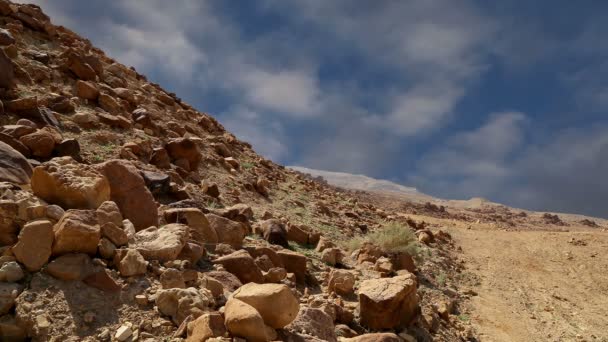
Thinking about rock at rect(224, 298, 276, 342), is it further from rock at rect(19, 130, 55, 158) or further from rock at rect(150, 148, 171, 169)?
rock at rect(150, 148, 171, 169)

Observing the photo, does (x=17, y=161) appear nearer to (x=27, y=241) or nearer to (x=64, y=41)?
(x=27, y=241)

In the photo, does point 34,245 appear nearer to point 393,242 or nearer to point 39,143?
point 39,143

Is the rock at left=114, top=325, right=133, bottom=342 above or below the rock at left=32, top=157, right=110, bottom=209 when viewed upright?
below

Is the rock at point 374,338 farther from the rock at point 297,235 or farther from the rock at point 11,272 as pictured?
the rock at point 297,235

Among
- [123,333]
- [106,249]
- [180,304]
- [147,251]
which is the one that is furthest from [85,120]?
[123,333]

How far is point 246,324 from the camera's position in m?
3.32

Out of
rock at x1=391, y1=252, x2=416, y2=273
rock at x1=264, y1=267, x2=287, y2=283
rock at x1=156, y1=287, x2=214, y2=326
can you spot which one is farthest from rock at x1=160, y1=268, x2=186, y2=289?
rock at x1=391, y1=252, x2=416, y2=273

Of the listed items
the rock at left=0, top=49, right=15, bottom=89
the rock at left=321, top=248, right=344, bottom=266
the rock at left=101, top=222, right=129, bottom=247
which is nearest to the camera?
the rock at left=101, top=222, right=129, bottom=247

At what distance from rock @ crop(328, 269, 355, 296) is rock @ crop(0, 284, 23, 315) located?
15.0 ft

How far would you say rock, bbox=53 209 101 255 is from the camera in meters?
3.66

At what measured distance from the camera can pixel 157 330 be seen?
3.49 m

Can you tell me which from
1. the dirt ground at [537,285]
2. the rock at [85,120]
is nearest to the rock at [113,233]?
the rock at [85,120]

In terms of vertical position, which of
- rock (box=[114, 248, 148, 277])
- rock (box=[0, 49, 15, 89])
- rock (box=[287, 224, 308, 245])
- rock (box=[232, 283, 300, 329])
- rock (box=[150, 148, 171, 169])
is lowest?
rock (box=[232, 283, 300, 329])

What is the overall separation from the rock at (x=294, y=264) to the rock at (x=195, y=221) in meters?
1.26
